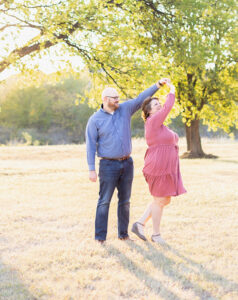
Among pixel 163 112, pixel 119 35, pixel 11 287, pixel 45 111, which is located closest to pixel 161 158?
pixel 163 112

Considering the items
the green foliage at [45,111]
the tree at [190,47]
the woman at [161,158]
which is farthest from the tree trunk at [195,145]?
the green foliage at [45,111]

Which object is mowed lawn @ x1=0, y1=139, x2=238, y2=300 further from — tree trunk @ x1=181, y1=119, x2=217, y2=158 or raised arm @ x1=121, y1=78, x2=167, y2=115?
tree trunk @ x1=181, y1=119, x2=217, y2=158

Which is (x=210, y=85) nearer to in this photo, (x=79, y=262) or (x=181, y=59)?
(x=181, y=59)

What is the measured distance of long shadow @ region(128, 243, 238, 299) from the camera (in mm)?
3615

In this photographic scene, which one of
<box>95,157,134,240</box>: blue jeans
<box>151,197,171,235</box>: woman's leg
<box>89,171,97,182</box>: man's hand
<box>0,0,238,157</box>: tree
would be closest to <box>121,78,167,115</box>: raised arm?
<box>95,157,134,240</box>: blue jeans

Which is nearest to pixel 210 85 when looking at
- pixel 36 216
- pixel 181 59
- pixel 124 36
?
pixel 181 59

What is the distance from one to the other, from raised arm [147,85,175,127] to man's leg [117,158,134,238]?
2.30ft

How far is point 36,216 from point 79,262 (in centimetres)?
285

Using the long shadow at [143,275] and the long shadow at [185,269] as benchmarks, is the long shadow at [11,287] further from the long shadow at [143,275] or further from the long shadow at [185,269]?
the long shadow at [185,269]

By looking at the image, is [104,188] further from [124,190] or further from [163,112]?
[163,112]

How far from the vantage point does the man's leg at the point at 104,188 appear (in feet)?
16.6

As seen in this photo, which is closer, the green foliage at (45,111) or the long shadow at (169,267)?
the long shadow at (169,267)

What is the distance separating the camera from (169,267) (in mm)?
4184

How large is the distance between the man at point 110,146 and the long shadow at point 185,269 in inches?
29.5
